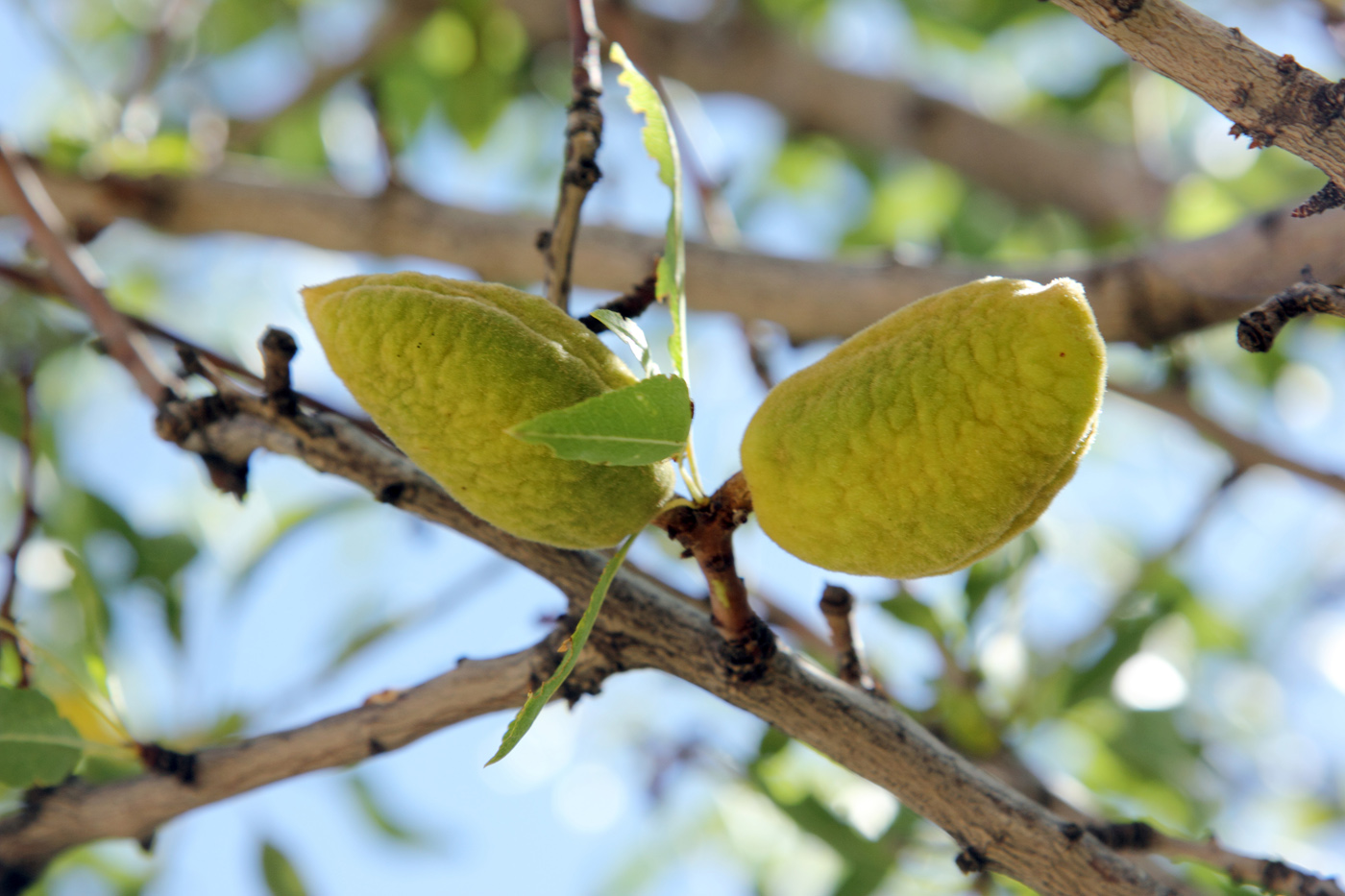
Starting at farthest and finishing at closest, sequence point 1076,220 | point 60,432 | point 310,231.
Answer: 1. point 1076,220
2. point 60,432
3. point 310,231

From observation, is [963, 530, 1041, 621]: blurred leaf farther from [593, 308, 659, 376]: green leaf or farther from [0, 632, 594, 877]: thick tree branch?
[593, 308, 659, 376]: green leaf

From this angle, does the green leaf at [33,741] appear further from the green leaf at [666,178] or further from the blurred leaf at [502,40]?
the blurred leaf at [502,40]

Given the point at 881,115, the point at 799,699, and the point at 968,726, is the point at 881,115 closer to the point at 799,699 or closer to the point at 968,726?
the point at 968,726

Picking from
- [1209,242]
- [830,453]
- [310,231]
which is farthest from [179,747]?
[1209,242]

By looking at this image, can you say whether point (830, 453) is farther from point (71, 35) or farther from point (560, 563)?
point (71, 35)

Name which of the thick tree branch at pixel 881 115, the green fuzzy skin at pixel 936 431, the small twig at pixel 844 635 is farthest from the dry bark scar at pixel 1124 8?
the thick tree branch at pixel 881 115

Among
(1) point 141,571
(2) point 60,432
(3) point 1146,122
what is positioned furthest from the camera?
(3) point 1146,122

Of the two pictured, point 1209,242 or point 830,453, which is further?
point 1209,242
